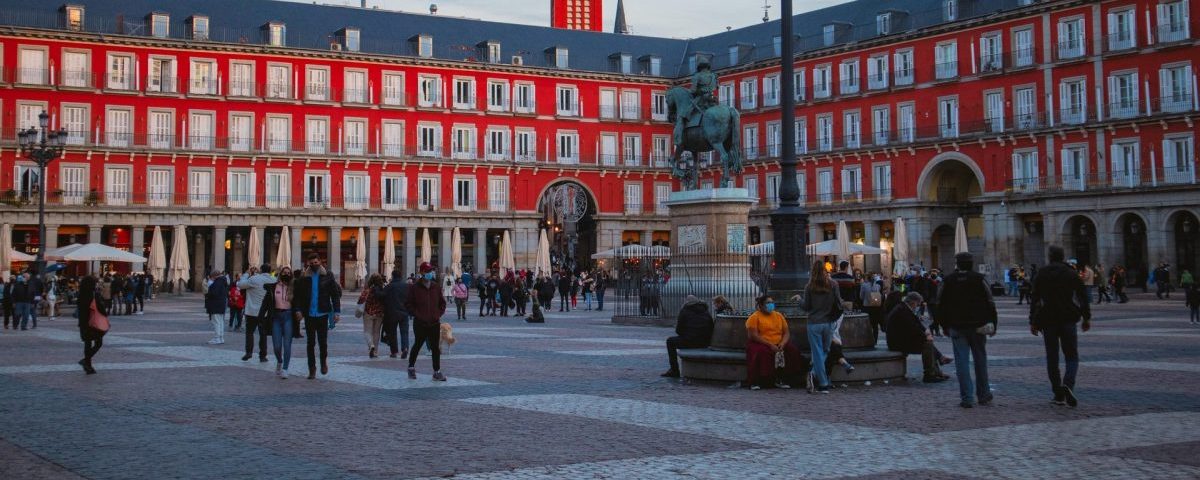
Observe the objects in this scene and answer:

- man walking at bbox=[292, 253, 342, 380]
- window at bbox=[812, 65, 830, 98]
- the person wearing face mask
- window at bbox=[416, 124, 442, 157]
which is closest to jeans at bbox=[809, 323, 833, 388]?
the person wearing face mask

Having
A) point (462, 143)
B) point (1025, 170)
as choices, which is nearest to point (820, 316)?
point (1025, 170)

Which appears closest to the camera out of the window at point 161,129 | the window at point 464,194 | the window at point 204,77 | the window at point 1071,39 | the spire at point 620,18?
the window at point 1071,39

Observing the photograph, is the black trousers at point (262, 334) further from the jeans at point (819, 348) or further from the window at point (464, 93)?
the window at point (464, 93)

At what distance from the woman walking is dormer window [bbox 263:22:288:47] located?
5649 cm

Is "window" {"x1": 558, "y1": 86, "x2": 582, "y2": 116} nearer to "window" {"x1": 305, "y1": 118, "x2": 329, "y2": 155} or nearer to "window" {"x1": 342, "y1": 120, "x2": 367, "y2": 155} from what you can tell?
"window" {"x1": 342, "y1": 120, "x2": 367, "y2": 155}

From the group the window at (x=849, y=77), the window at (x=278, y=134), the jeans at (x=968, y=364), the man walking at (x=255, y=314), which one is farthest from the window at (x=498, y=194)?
the jeans at (x=968, y=364)

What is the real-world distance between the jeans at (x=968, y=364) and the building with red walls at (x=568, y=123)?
4253cm

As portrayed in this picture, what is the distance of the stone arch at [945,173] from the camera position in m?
57.8

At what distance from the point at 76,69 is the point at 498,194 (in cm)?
2486

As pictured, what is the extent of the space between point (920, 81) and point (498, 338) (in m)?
42.6

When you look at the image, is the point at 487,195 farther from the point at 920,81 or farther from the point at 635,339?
the point at 635,339

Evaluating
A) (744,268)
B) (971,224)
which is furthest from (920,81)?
(744,268)

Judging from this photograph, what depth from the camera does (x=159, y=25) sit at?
62344 millimetres

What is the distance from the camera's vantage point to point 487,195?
229 feet
